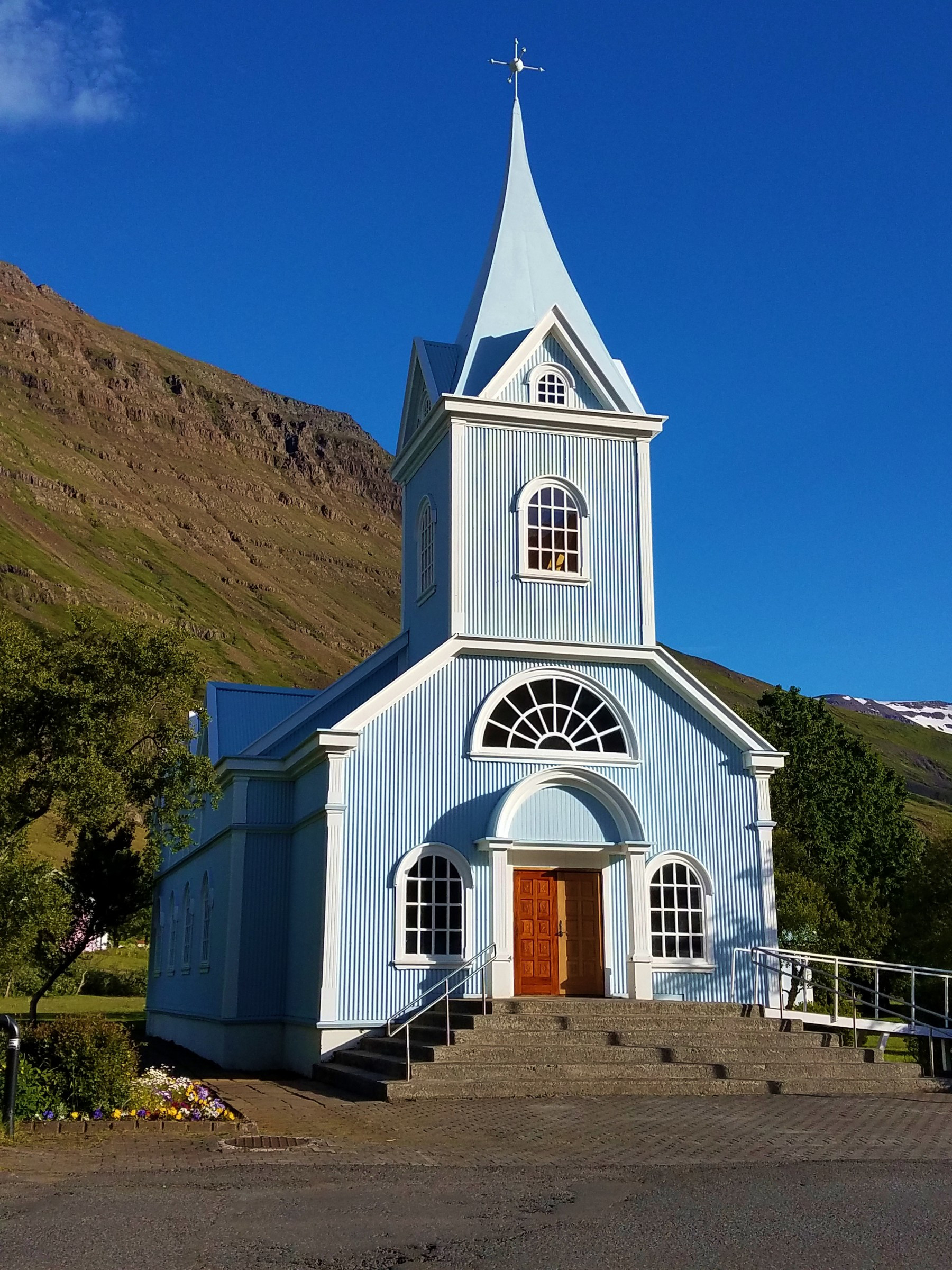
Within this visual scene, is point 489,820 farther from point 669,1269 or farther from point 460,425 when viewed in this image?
point 669,1269

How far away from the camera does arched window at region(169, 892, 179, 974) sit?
29.7 m

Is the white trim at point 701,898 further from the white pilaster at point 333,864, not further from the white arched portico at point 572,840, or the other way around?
the white pilaster at point 333,864

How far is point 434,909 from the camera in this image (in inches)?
814

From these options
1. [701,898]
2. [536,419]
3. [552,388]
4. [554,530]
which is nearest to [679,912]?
[701,898]

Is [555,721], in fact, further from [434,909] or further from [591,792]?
[434,909]

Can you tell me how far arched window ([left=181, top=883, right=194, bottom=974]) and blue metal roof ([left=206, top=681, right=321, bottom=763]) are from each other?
369cm

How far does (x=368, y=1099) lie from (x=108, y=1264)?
30.2 feet

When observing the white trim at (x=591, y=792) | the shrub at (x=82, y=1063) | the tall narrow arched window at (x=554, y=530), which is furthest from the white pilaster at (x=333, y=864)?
the shrub at (x=82, y=1063)

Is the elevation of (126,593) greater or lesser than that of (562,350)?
greater

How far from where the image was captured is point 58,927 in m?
17.5

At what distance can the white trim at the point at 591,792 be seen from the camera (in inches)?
835

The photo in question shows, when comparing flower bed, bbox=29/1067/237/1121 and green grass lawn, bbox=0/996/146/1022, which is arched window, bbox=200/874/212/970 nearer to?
flower bed, bbox=29/1067/237/1121

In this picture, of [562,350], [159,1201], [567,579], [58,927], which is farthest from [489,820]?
[159,1201]

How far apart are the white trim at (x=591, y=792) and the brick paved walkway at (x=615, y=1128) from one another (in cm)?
580
